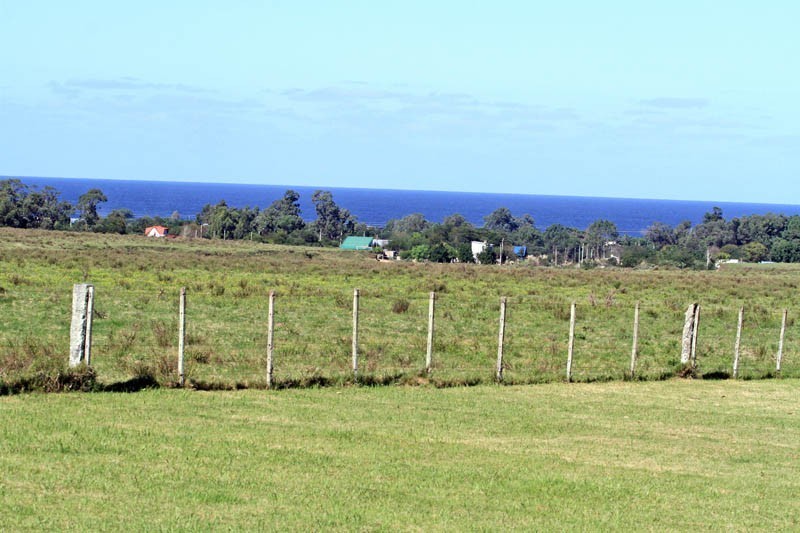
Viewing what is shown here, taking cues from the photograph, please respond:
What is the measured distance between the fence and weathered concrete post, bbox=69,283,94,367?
23.0 inches

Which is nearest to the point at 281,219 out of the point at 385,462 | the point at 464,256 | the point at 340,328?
the point at 464,256

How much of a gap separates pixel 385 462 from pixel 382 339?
12.8m

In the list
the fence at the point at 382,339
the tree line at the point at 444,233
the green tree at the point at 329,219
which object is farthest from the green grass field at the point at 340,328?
the green tree at the point at 329,219

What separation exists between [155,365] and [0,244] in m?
55.3

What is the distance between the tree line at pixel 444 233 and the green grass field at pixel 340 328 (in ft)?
190

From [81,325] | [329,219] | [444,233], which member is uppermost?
[81,325]

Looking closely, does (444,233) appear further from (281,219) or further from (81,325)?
(81,325)

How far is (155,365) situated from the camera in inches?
672

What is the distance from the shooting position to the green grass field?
18.7 m

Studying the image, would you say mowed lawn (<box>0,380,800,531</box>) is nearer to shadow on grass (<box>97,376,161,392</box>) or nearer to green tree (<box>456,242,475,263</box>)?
shadow on grass (<box>97,376,161,392</box>)

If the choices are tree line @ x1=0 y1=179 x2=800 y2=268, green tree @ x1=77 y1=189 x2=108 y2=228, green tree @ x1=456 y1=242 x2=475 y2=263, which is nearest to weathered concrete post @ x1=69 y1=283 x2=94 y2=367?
tree line @ x1=0 y1=179 x2=800 y2=268

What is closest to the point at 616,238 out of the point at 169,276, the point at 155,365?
the point at 169,276

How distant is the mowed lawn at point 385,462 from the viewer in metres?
9.32

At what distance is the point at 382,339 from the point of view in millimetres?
24406
